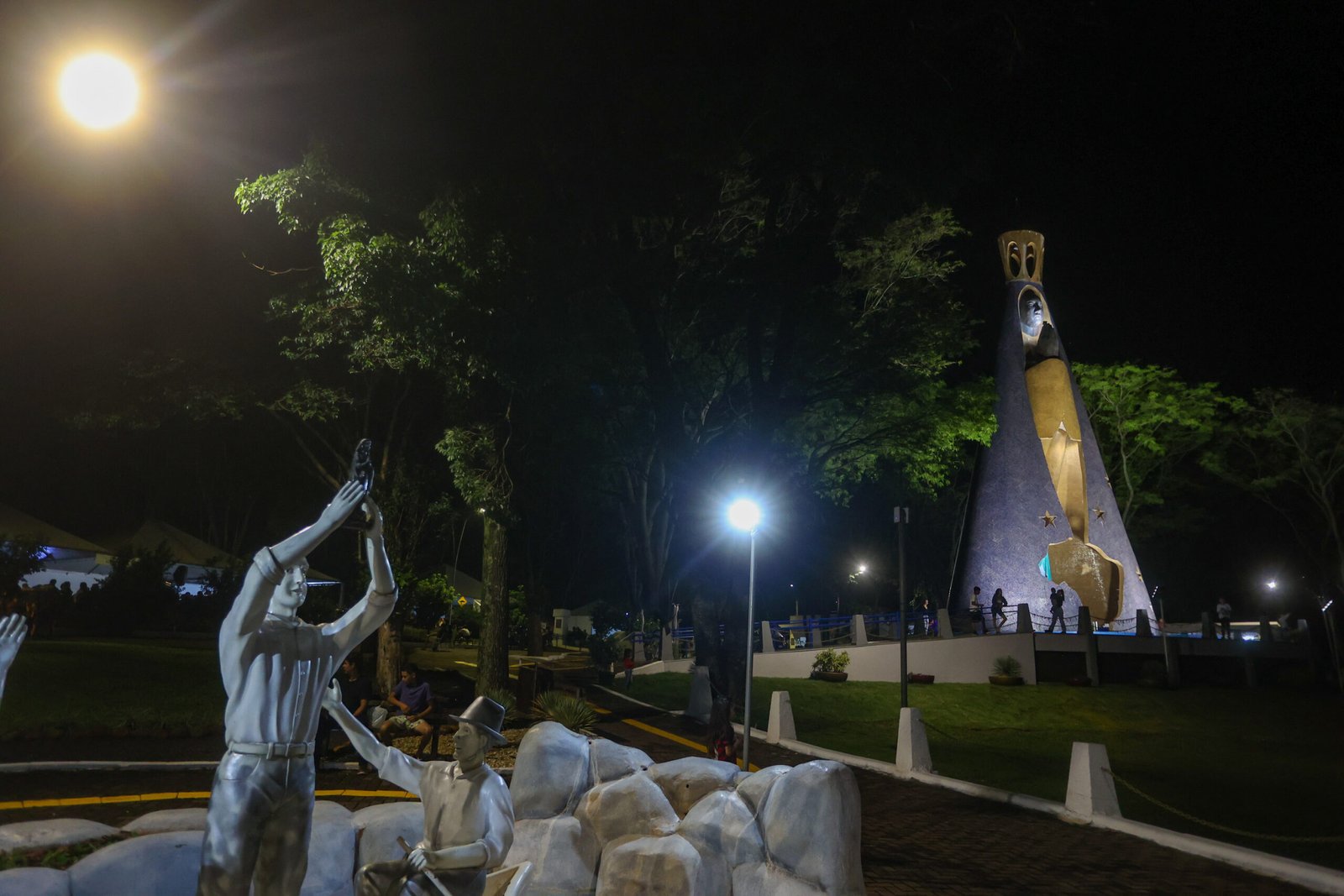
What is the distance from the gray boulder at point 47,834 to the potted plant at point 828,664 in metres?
22.3

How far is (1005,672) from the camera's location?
26.5m

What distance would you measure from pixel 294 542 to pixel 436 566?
44856mm

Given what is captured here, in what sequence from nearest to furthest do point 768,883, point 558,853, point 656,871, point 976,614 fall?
point 656,871 → point 768,883 → point 558,853 → point 976,614

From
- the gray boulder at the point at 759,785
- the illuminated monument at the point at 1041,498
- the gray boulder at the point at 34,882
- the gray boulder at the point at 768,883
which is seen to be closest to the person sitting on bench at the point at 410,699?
the gray boulder at the point at 759,785

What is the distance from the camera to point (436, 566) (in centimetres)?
4688

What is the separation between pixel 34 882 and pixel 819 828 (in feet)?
15.6

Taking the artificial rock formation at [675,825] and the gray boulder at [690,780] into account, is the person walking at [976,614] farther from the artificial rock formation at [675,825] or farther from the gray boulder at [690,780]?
the artificial rock formation at [675,825]

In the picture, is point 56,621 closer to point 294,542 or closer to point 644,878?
point 644,878

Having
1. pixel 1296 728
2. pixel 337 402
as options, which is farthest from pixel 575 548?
pixel 1296 728

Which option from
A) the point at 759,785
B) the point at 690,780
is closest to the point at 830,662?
the point at 690,780

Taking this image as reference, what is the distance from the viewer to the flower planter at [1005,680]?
2584 centimetres

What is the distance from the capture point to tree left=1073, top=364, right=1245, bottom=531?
3784cm

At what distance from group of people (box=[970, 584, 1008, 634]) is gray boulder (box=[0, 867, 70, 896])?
2884 cm

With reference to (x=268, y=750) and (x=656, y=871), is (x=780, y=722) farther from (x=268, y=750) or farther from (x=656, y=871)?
(x=268, y=750)
